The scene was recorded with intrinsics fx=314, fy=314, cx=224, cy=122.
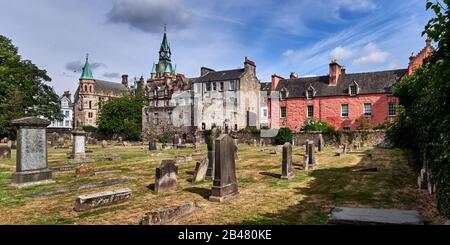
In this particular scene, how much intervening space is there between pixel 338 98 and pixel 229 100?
17.1m

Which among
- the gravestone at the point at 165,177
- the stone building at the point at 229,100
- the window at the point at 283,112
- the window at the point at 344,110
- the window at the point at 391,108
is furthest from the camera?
the stone building at the point at 229,100

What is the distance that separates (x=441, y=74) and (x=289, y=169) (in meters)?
10.1

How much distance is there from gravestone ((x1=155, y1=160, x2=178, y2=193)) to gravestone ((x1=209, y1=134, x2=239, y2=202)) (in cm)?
247

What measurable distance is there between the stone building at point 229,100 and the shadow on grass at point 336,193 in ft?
118

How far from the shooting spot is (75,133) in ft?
78.4

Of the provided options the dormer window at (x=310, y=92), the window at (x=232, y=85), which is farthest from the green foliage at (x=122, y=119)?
the dormer window at (x=310, y=92)

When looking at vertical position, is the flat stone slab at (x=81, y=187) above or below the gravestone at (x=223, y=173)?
below

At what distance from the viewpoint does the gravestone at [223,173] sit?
998cm

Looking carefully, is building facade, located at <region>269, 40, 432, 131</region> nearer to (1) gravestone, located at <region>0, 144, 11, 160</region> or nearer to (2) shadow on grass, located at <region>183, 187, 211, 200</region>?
(1) gravestone, located at <region>0, 144, 11, 160</region>

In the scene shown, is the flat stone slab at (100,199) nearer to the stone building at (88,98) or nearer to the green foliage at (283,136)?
the green foliage at (283,136)

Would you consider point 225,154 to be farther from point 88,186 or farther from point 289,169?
point 88,186

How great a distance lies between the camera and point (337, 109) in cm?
4719

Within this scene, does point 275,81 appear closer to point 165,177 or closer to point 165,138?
point 165,138
